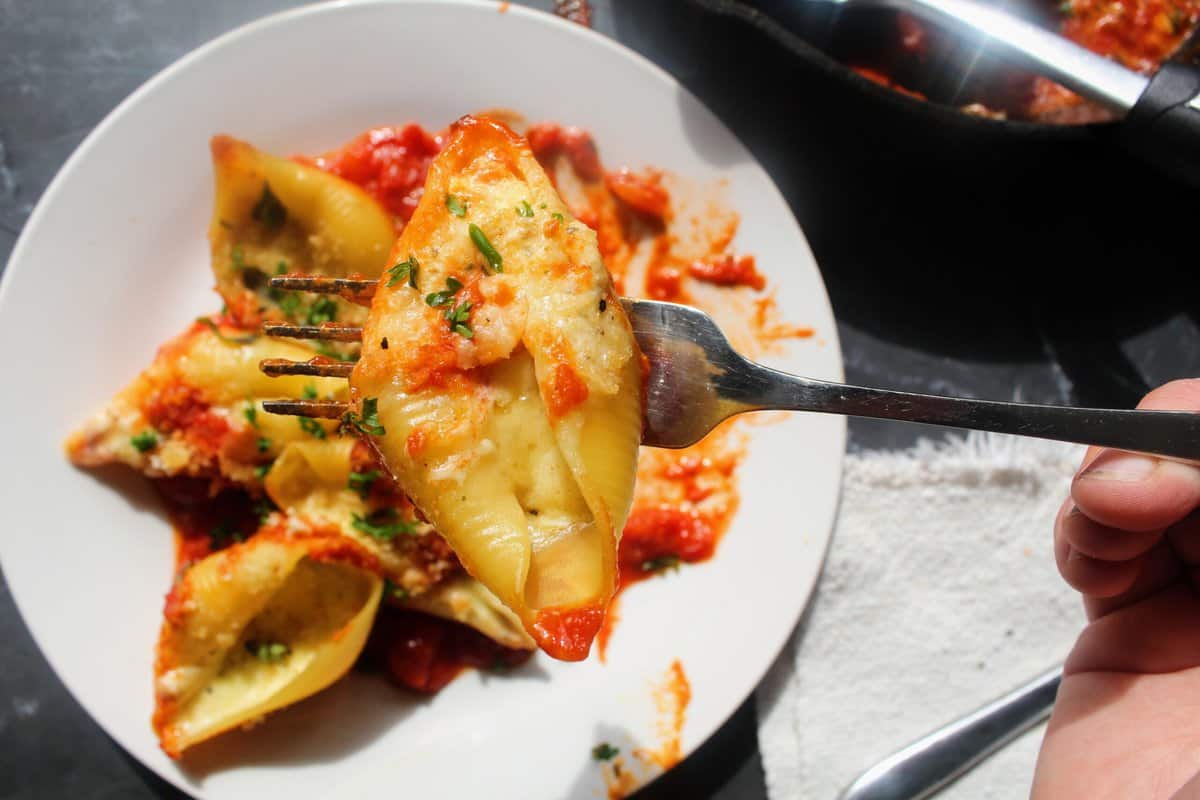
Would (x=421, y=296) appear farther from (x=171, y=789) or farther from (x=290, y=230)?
(x=171, y=789)

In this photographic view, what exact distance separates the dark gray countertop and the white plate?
0.36 m

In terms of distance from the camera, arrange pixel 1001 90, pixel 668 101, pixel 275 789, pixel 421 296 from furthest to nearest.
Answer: pixel 1001 90
pixel 668 101
pixel 275 789
pixel 421 296

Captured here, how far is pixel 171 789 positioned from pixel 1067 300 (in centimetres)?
288

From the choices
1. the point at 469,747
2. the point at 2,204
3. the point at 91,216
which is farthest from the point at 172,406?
the point at 469,747

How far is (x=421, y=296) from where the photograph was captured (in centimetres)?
140

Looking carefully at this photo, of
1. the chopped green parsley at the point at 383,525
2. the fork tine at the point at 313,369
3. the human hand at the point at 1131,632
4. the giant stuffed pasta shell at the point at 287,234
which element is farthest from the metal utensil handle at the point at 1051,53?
the chopped green parsley at the point at 383,525

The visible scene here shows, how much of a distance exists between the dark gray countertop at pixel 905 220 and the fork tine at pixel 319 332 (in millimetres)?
1354

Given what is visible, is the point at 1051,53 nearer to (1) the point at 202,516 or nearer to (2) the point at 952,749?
(2) the point at 952,749

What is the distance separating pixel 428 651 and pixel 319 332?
101 centimetres

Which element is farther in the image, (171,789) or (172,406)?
(171,789)

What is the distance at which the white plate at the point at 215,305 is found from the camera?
7.38 ft

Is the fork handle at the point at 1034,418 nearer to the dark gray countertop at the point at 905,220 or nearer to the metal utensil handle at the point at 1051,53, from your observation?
the metal utensil handle at the point at 1051,53

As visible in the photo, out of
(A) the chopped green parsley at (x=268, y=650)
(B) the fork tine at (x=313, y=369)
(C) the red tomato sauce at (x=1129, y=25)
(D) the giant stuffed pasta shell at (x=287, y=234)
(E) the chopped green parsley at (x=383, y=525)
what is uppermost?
(C) the red tomato sauce at (x=1129, y=25)

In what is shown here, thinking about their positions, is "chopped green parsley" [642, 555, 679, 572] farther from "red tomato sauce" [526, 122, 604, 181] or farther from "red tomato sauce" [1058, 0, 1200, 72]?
"red tomato sauce" [1058, 0, 1200, 72]
